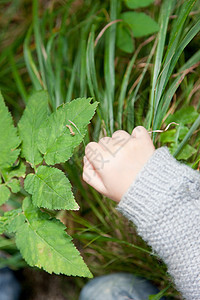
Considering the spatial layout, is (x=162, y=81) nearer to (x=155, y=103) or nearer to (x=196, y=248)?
(x=155, y=103)

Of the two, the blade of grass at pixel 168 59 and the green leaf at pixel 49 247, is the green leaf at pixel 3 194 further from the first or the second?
the blade of grass at pixel 168 59

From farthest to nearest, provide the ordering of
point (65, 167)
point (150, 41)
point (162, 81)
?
point (150, 41) → point (65, 167) → point (162, 81)

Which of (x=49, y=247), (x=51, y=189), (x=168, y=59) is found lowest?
(x=49, y=247)

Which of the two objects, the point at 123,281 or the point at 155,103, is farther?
the point at 123,281

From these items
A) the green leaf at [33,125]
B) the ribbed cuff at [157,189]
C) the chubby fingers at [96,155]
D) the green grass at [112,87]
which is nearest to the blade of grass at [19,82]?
the green grass at [112,87]

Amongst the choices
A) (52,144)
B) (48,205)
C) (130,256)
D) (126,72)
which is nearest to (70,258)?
(48,205)

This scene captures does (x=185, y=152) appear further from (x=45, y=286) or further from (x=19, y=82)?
(x=45, y=286)

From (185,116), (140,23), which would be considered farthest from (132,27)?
(185,116)
